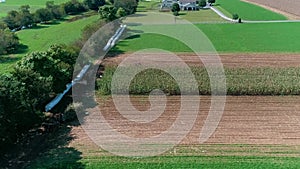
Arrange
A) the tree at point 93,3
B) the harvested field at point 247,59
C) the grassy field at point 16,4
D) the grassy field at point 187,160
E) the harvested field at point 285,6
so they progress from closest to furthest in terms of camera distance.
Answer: the grassy field at point 187,160 < the harvested field at point 247,59 < the harvested field at point 285,6 < the grassy field at point 16,4 < the tree at point 93,3

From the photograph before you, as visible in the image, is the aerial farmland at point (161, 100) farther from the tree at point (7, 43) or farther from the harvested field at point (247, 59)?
the tree at point (7, 43)

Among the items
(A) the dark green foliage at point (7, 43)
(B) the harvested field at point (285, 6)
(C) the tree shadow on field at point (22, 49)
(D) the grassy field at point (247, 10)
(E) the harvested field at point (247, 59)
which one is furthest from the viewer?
(B) the harvested field at point (285, 6)

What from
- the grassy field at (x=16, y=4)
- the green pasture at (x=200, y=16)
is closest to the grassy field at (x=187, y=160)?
the green pasture at (x=200, y=16)

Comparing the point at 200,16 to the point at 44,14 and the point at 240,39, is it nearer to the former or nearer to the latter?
the point at 240,39

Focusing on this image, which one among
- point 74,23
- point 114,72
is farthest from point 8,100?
point 74,23

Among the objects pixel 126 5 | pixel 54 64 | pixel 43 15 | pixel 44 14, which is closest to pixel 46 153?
pixel 54 64

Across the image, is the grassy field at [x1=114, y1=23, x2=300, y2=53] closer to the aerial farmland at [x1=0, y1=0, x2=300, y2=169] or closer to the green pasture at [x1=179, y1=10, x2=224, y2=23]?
the aerial farmland at [x1=0, y1=0, x2=300, y2=169]

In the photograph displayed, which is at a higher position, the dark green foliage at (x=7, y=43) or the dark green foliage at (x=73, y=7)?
the dark green foliage at (x=73, y=7)

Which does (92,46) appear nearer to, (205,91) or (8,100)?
(205,91)
